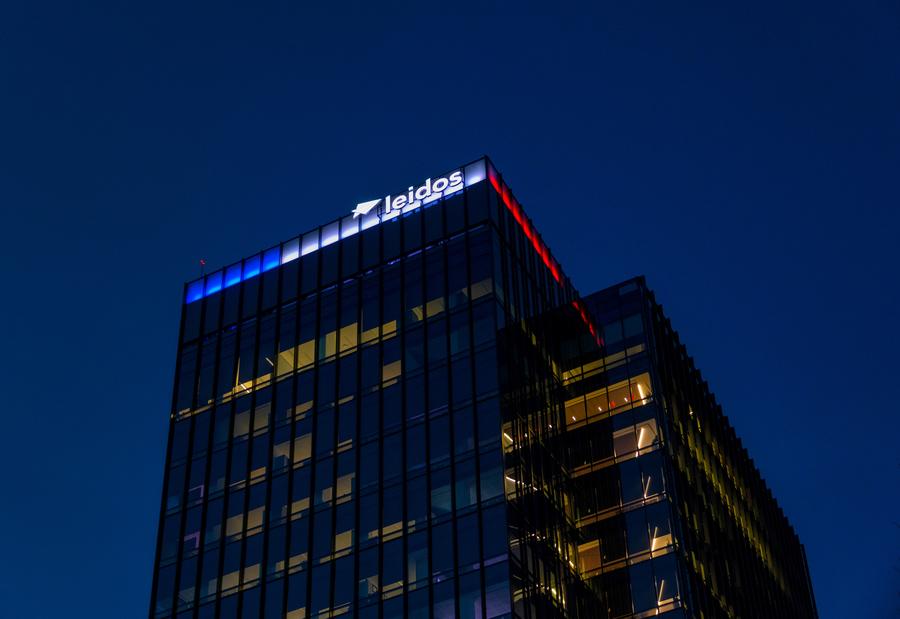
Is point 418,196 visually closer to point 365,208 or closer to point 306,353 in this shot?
point 365,208

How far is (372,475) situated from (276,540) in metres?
7.25

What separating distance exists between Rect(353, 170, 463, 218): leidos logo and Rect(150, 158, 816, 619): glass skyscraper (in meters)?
0.15

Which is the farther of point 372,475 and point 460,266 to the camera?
point 460,266

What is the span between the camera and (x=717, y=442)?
10375 centimetres

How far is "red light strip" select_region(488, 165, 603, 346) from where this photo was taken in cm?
9500

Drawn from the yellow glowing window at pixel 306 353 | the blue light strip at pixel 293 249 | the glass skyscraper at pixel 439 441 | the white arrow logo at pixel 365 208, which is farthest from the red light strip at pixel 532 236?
the yellow glowing window at pixel 306 353

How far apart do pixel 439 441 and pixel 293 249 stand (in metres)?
23.8

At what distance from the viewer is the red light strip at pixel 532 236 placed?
312ft

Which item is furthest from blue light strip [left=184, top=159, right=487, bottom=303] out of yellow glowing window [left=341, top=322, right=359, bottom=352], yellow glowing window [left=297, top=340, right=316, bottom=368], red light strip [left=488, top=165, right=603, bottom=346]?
yellow glowing window [left=297, top=340, right=316, bottom=368]

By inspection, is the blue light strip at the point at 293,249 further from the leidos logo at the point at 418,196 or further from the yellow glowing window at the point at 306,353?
the yellow glowing window at the point at 306,353

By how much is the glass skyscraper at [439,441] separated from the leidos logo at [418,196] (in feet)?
0.50

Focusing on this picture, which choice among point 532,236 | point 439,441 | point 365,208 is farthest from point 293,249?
point 439,441

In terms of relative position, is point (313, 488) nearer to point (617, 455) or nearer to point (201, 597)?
point (201, 597)

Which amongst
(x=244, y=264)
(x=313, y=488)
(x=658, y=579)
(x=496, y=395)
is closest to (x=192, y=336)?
(x=244, y=264)
